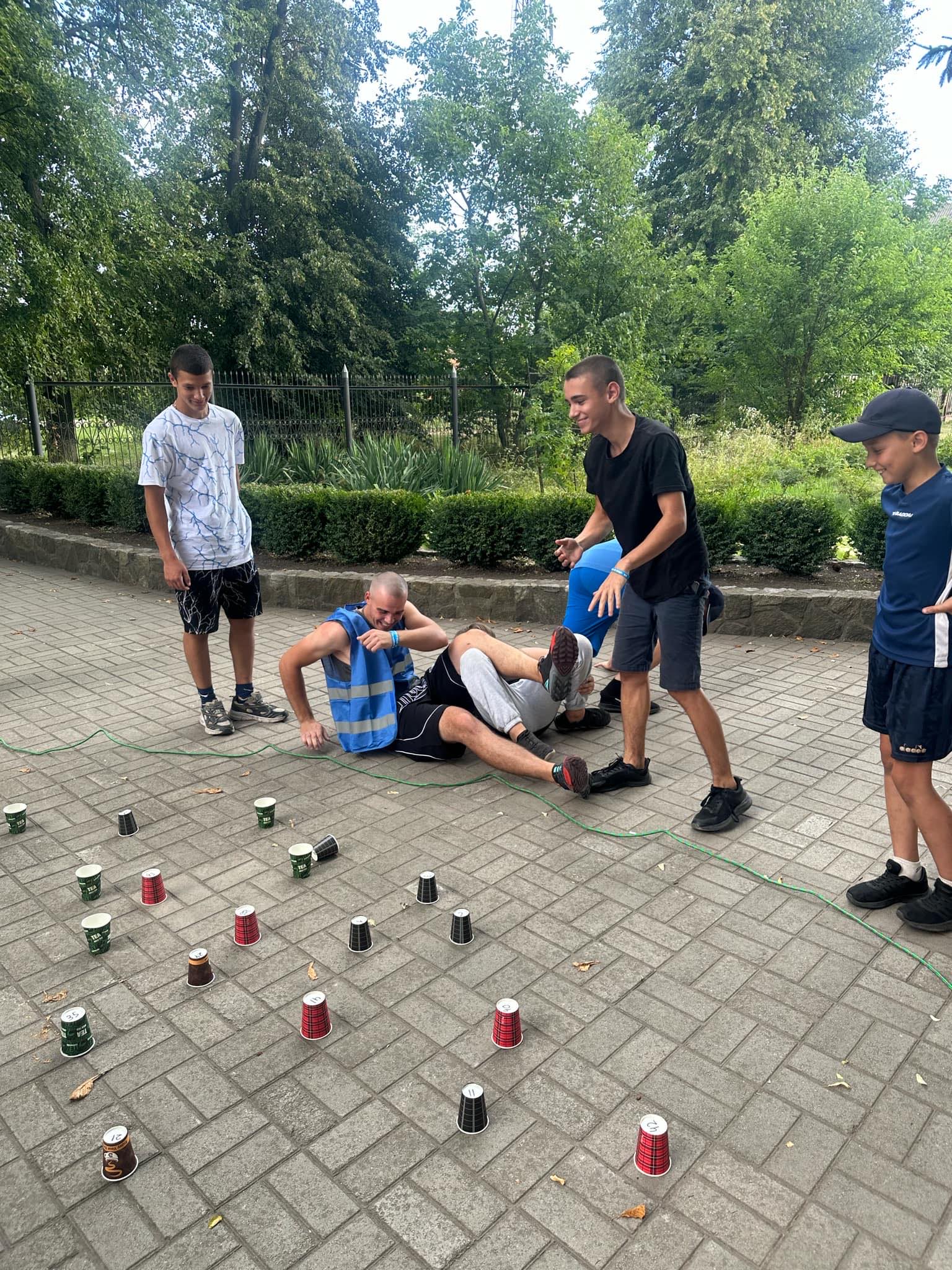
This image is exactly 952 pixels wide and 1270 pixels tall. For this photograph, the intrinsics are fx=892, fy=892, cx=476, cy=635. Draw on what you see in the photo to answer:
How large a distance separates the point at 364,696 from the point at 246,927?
1809 millimetres

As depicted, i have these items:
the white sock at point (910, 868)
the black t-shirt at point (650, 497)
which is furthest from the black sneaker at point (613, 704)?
the white sock at point (910, 868)

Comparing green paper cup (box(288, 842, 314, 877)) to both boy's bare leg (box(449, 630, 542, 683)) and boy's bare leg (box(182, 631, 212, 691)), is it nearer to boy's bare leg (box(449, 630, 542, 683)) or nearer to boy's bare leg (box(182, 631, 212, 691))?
boy's bare leg (box(449, 630, 542, 683))

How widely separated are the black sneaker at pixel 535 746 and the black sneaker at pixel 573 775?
0.70 ft

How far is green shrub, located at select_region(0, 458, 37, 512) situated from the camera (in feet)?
44.0

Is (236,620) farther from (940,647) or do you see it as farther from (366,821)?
(940,647)

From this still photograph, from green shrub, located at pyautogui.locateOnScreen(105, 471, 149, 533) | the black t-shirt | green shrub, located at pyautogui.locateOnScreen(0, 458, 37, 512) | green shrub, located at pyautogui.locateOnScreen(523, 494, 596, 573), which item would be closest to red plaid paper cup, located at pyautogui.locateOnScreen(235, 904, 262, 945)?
the black t-shirt

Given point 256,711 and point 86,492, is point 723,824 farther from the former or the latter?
point 86,492

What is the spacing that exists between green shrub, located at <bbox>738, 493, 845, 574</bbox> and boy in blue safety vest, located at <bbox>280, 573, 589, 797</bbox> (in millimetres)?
3986

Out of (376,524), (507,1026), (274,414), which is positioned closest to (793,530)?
(376,524)

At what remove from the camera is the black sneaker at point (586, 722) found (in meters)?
5.39

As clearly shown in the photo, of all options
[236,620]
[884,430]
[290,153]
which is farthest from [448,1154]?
[290,153]

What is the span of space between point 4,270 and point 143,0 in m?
6.36

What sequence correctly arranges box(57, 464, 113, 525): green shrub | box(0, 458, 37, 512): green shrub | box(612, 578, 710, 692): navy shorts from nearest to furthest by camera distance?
box(612, 578, 710, 692): navy shorts < box(57, 464, 113, 525): green shrub < box(0, 458, 37, 512): green shrub

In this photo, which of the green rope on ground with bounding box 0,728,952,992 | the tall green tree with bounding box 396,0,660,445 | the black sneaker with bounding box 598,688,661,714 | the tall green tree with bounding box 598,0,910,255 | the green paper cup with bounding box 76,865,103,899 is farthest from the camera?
the tall green tree with bounding box 598,0,910,255
